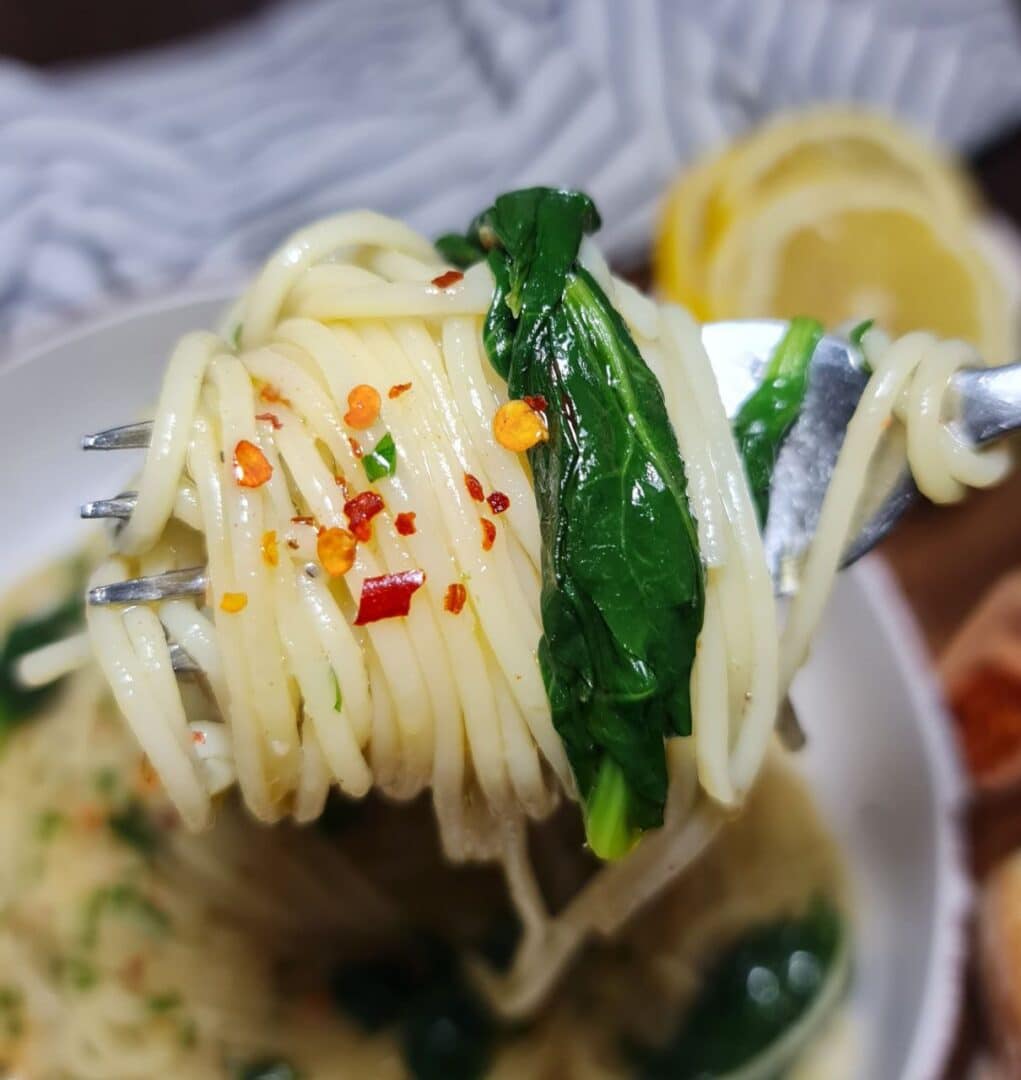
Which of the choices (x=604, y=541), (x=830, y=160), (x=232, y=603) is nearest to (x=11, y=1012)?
(x=232, y=603)

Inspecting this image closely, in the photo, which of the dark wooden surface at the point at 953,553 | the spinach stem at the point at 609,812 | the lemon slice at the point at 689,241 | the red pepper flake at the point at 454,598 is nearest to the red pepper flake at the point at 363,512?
the red pepper flake at the point at 454,598

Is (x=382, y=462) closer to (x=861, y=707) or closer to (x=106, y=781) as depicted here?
(x=106, y=781)

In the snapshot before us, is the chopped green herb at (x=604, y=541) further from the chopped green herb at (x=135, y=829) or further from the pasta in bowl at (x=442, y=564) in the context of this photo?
the chopped green herb at (x=135, y=829)

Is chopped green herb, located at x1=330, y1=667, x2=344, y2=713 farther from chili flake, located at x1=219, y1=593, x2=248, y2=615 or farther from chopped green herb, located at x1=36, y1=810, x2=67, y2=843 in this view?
chopped green herb, located at x1=36, y1=810, x2=67, y2=843

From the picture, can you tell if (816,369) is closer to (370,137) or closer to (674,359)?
(674,359)

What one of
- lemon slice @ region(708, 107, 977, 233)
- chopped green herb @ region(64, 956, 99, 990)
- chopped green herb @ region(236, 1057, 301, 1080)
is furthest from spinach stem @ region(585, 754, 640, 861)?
lemon slice @ region(708, 107, 977, 233)

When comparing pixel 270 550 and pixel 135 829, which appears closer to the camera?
pixel 270 550
